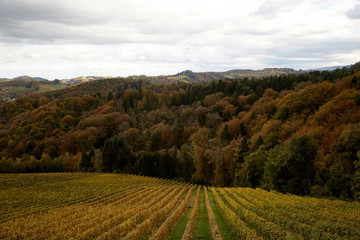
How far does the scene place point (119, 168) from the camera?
77.3m

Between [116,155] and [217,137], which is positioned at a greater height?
[217,137]

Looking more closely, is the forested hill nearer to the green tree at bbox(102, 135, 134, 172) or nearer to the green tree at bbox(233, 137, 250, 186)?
the green tree at bbox(233, 137, 250, 186)

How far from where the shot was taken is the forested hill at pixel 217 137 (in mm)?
38000

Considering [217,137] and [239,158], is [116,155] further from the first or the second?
[239,158]

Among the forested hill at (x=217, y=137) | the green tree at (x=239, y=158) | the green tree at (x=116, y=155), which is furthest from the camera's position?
the green tree at (x=116, y=155)

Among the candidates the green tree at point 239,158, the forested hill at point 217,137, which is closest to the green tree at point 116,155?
the forested hill at point 217,137

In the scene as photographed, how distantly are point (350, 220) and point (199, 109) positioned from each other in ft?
306

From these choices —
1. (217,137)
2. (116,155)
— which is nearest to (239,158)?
(217,137)

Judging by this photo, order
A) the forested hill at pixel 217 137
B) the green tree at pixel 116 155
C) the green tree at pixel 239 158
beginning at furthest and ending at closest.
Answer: the green tree at pixel 116 155
the green tree at pixel 239 158
the forested hill at pixel 217 137

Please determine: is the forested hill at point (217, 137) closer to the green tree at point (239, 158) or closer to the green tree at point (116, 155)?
the green tree at point (239, 158)

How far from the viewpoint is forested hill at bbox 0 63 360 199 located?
3800 centimetres

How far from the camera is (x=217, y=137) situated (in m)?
77.2

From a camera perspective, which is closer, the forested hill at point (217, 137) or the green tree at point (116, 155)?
the forested hill at point (217, 137)

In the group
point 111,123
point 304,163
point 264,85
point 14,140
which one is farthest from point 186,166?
point 14,140
